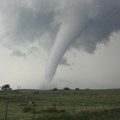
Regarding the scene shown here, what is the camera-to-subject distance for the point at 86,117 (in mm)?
35156

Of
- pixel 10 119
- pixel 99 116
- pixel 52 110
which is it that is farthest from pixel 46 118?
pixel 52 110

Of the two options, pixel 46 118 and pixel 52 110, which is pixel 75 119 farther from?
pixel 52 110

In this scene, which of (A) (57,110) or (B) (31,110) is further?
(B) (31,110)

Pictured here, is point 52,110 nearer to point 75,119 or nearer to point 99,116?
point 99,116

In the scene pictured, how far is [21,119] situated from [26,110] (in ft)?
43.9

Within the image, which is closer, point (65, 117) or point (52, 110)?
point (65, 117)

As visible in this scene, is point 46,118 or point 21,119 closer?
point 46,118


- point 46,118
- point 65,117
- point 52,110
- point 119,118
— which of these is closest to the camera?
point 46,118

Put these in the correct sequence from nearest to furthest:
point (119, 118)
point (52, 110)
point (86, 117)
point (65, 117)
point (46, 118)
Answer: point (46, 118) < point (65, 117) < point (86, 117) < point (119, 118) < point (52, 110)

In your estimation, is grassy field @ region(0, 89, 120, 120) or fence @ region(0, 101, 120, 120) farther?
fence @ region(0, 101, 120, 120)

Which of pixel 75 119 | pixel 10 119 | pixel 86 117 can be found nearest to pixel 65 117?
pixel 75 119

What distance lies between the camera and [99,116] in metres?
38.8

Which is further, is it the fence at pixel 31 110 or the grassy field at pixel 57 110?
the fence at pixel 31 110

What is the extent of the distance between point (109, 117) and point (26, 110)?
14.0 metres
